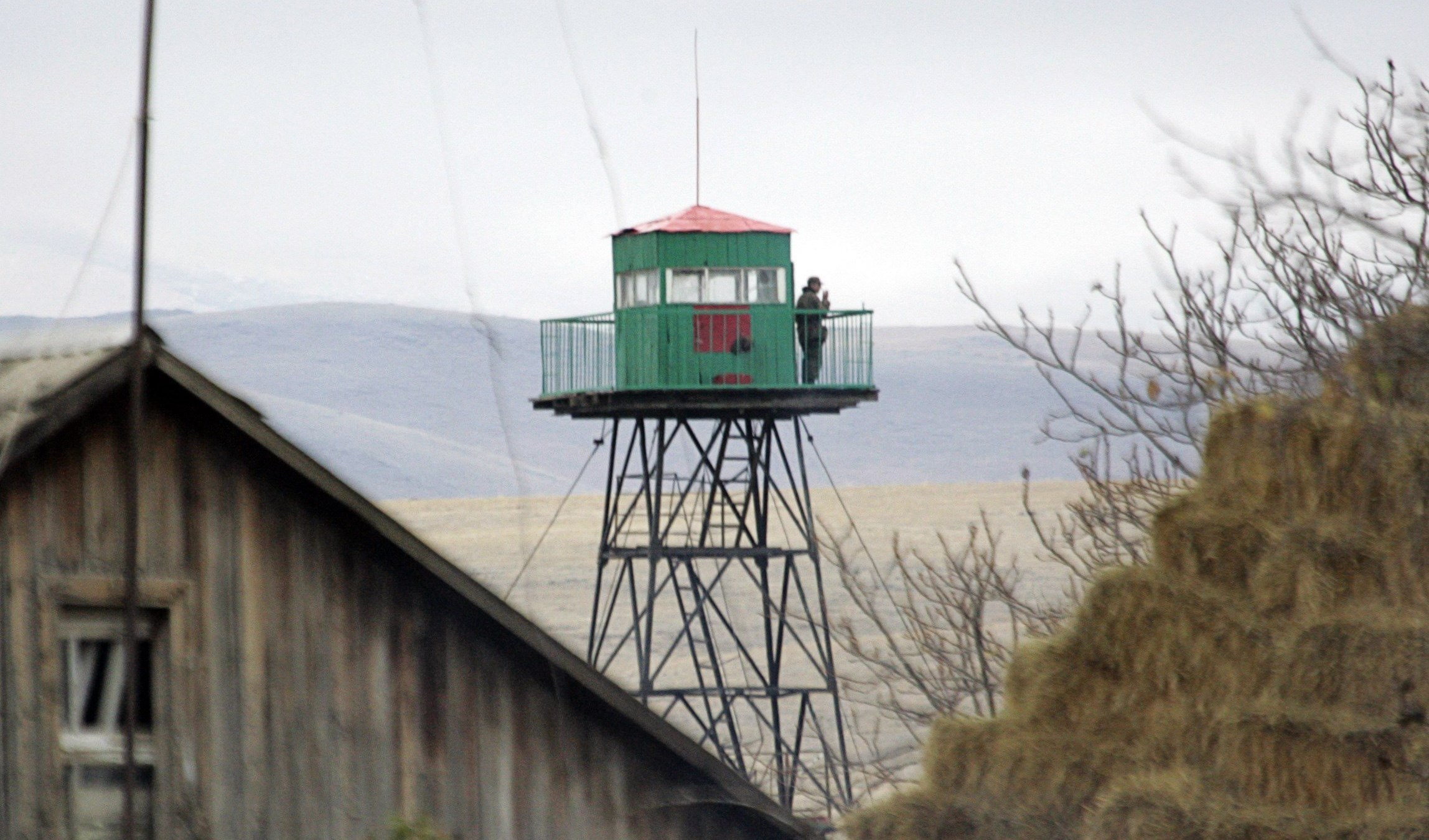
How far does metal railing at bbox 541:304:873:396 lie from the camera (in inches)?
1178

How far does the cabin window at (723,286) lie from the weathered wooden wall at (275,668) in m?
17.9

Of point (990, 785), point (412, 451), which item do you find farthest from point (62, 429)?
point (412, 451)

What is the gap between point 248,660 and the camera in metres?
11.9

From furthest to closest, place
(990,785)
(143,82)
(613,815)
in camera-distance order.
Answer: (613,815) → (990,785) → (143,82)

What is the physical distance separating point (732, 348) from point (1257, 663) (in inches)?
775

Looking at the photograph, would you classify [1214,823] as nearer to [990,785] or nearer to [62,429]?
[990,785]

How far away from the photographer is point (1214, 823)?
34.3 feet

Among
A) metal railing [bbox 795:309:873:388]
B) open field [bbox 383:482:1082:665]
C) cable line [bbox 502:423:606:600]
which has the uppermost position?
metal railing [bbox 795:309:873:388]

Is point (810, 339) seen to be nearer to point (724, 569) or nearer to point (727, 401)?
point (727, 401)

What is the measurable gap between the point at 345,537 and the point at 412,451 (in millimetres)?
179585

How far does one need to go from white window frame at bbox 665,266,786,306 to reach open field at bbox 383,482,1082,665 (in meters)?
45.6

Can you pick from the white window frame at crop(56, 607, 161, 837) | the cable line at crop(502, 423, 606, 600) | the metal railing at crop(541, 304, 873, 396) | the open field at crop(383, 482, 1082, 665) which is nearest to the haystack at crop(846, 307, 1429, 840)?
the cable line at crop(502, 423, 606, 600)

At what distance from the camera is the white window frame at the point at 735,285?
30422 millimetres

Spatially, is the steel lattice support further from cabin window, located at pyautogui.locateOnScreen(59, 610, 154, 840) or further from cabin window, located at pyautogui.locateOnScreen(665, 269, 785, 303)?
cabin window, located at pyautogui.locateOnScreen(59, 610, 154, 840)
